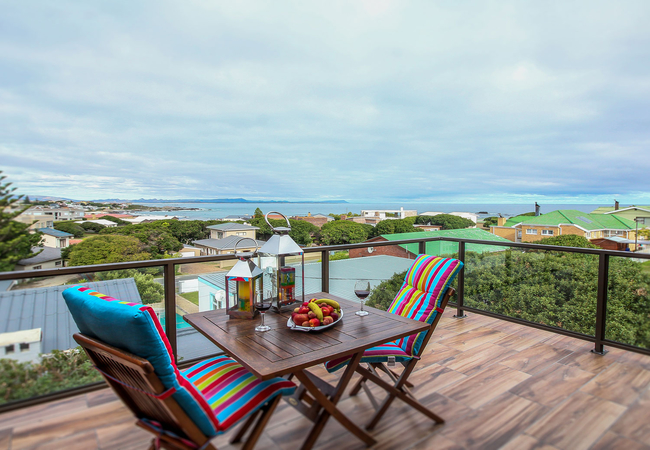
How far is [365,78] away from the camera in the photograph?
38.4 feet

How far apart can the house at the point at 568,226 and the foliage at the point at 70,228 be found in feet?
61.7

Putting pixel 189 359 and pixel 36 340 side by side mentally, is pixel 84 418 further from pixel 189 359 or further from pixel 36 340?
pixel 189 359

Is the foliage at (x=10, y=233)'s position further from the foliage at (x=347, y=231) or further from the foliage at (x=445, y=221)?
the foliage at (x=445, y=221)

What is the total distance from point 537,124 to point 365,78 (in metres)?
13.5

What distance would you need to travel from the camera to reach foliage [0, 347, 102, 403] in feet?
7.64

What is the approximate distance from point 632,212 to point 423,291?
27.7 meters

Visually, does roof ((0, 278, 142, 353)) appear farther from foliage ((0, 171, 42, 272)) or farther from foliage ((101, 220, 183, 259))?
foliage ((0, 171, 42, 272))

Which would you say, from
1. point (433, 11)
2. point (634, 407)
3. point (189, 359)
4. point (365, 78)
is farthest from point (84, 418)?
point (365, 78)

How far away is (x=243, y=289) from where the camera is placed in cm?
220

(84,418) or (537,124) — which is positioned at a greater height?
(537,124)

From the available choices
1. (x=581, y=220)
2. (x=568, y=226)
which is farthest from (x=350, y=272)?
(x=581, y=220)

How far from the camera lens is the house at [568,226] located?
17.6 metres

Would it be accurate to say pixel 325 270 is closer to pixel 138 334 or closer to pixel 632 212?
pixel 138 334

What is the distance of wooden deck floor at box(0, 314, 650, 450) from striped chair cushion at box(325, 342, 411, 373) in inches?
14.9
